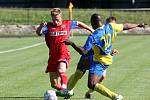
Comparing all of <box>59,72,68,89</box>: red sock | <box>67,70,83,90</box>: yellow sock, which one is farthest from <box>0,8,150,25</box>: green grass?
<box>59,72,68,89</box>: red sock

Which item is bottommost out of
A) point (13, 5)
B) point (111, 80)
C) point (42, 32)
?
point (13, 5)

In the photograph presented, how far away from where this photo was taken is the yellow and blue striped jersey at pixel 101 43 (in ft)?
39.9

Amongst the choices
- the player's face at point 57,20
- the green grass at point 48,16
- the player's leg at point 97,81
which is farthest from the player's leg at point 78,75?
the green grass at point 48,16

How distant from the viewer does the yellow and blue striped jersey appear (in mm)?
12164

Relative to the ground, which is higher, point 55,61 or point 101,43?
point 101,43

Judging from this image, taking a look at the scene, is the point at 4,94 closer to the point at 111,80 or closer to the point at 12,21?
the point at 111,80

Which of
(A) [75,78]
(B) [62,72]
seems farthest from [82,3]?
(B) [62,72]

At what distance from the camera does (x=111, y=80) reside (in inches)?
700

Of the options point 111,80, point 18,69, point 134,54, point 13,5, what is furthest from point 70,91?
point 13,5

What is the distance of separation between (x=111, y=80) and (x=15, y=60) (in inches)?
321

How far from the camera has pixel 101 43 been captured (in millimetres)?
12258

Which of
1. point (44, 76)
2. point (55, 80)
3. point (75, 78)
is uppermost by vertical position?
point (75, 78)

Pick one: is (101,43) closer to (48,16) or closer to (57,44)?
(57,44)

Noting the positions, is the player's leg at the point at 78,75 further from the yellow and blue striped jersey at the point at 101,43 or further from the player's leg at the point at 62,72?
the yellow and blue striped jersey at the point at 101,43
